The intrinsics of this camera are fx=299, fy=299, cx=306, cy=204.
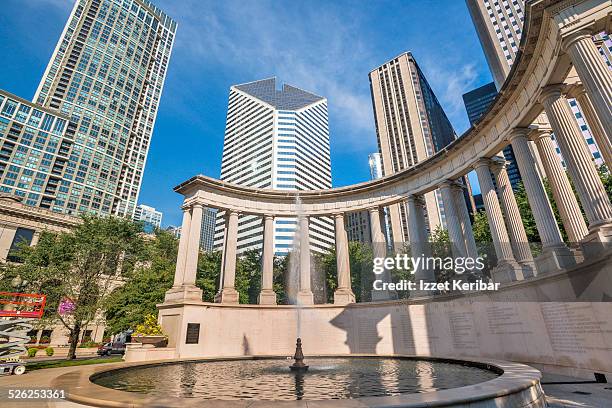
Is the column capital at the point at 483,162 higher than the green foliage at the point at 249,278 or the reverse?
higher

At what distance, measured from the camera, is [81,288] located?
28.5 meters

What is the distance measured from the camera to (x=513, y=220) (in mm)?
21109

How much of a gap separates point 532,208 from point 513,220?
2725mm

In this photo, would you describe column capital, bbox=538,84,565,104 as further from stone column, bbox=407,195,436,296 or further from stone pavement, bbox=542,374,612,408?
stone pavement, bbox=542,374,612,408

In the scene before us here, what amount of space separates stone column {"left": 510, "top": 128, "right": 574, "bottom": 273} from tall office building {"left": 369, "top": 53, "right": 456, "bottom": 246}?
81.1 meters

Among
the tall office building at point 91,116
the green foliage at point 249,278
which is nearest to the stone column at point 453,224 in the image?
the green foliage at point 249,278

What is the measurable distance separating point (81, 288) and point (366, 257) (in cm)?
3897

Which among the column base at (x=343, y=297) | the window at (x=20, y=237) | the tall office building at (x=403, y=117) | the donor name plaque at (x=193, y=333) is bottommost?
the donor name plaque at (x=193, y=333)

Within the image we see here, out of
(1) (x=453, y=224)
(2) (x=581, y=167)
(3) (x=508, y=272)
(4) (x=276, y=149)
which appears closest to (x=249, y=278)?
(1) (x=453, y=224)

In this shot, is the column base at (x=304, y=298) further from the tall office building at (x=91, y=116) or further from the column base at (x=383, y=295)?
the tall office building at (x=91, y=116)

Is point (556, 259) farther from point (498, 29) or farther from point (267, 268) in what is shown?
point (498, 29)

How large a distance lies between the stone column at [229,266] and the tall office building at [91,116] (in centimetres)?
11170

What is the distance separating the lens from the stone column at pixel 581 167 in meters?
13.6

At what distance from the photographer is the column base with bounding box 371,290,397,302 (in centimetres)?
2733
